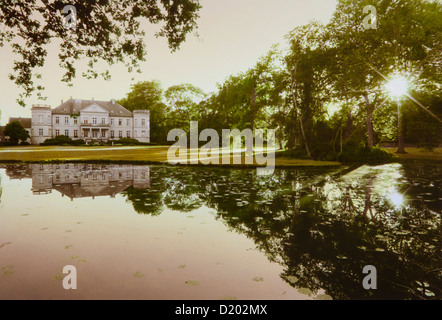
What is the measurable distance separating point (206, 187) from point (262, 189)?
2.17 m

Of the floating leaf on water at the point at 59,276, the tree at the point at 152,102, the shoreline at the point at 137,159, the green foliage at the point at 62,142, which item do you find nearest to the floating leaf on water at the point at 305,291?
the floating leaf on water at the point at 59,276

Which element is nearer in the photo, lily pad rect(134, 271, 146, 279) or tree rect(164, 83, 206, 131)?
lily pad rect(134, 271, 146, 279)

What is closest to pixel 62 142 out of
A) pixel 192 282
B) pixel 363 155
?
pixel 363 155

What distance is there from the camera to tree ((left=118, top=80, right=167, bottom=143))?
233 ft

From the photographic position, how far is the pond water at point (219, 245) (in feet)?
11.3

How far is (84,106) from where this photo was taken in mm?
72312

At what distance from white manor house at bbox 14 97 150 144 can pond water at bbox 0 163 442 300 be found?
64379mm

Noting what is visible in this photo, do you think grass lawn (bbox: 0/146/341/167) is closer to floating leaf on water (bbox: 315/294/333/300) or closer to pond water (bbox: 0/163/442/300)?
pond water (bbox: 0/163/442/300)

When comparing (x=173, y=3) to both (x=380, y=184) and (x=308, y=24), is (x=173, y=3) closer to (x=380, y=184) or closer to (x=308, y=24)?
(x=380, y=184)

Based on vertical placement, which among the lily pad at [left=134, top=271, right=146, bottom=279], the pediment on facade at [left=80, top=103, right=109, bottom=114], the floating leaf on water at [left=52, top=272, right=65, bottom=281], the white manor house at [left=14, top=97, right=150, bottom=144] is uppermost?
the pediment on facade at [left=80, top=103, right=109, bottom=114]

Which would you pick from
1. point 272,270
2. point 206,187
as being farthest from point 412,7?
point 272,270

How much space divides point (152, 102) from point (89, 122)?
17.1 meters

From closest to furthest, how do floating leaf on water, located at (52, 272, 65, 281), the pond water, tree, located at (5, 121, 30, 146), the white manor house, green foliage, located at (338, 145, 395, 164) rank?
the pond water, floating leaf on water, located at (52, 272, 65, 281), green foliage, located at (338, 145, 395, 164), tree, located at (5, 121, 30, 146), the white manor house

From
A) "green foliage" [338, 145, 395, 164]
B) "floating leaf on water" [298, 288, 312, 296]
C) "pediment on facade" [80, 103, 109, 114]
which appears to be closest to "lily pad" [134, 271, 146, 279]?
"floating leaf on water" [298, 288, 312, 296]
